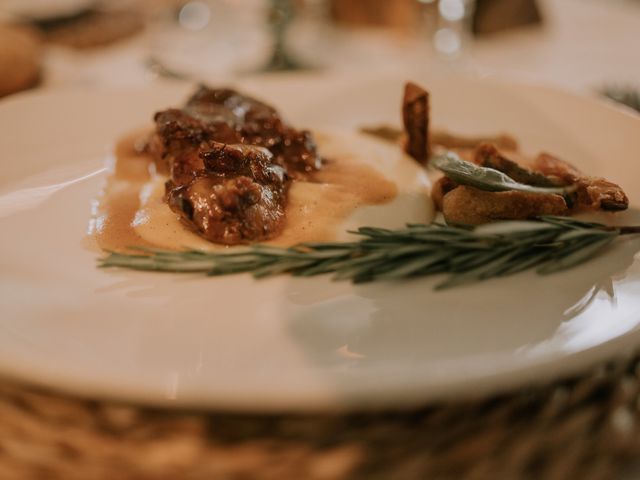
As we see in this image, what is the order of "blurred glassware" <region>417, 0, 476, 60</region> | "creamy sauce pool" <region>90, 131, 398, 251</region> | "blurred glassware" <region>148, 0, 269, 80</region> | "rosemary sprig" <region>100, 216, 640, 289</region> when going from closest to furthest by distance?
"rosemary sprig" <region>100, 216, 640, 289</region> → "creamy sauce pool" <region>90, 131, 398, 251</region> → "blurred glassware" <region>417, 0, 476, 60</region> → "blurred glassware" <region>148, 0, 269, 80</region>

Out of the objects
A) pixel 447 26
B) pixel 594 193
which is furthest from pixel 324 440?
pixel 447 26

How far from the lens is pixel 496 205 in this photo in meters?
2.00

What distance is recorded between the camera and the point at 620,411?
1.54 metres

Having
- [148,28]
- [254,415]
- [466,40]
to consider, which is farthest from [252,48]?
[254,415]

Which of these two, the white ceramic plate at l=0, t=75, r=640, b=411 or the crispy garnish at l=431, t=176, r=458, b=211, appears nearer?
the white ceramic plate at l=0, t=75, r=640, b=411

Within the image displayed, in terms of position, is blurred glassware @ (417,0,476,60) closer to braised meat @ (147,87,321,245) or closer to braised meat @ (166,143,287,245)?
braised meat @ (147,87,321,245)

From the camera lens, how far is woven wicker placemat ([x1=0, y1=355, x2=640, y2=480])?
1.37m

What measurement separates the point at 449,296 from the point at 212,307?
62 cm

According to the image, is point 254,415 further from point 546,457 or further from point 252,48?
point 252,48

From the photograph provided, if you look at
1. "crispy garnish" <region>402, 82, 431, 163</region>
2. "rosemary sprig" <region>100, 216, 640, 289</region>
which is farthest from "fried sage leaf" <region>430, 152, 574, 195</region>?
"crispy garnish" <region>402, 82, 431, 163</region>

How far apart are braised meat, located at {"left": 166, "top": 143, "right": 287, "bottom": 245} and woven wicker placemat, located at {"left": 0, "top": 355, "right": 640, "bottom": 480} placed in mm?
697

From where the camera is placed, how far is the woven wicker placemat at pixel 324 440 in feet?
4.48

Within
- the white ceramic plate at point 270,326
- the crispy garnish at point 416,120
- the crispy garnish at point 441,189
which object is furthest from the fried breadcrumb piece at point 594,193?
the crispy garnish at point 416,120

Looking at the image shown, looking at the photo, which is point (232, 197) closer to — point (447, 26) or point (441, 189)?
point (441, 189)
